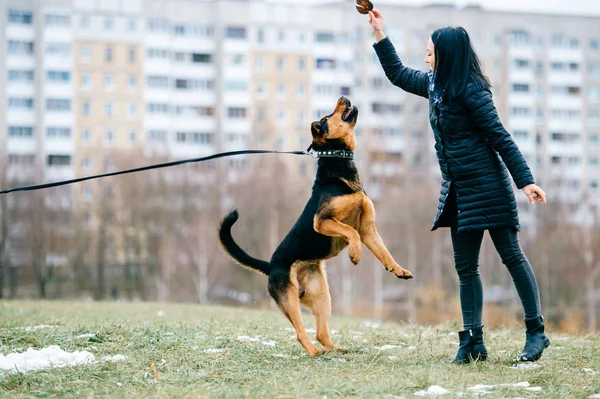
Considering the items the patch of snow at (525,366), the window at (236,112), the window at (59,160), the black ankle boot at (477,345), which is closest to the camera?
the patch of snow at (525,366)

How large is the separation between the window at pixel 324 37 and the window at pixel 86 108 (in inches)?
632

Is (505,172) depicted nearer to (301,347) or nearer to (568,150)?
(301,347)

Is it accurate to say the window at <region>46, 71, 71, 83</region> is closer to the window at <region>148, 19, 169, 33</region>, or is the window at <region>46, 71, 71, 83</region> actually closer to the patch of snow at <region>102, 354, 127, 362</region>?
the window at <region>148, 19, 169, 33</region>

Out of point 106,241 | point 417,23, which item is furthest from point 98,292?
point 417,23

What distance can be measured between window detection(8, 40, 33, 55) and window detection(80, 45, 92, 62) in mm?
3197

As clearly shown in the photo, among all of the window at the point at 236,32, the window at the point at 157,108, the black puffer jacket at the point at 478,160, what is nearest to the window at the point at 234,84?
the window at the point at 236,32

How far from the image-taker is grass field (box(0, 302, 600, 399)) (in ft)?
14.4

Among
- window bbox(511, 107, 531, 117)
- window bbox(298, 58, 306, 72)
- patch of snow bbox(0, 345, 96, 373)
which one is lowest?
patch of snow bbox(0, 345, 96, 373)

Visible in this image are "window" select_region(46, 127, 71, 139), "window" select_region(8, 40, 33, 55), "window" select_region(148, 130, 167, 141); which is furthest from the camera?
"window" select_region(148, 130, 167, 141)

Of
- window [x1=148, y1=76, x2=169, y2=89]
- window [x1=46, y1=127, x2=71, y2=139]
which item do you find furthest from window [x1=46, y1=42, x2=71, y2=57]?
window [x1=148, y1=76, x2=169, y2=89]

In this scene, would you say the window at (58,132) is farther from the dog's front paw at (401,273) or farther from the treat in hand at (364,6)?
the dog's front paw at (401,273)

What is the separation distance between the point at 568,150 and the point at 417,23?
561 inches

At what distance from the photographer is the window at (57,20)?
52.7 metres

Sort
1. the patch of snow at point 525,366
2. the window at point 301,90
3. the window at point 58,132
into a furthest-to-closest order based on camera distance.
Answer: the window at point 301,90 < the window at point 58,132 < the patch of snow at point 525,366
